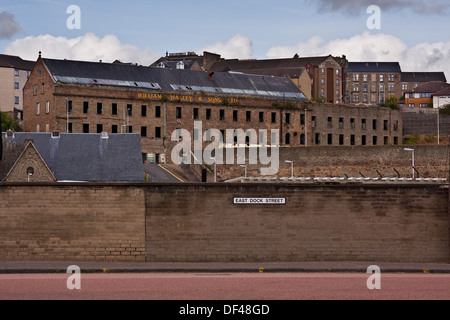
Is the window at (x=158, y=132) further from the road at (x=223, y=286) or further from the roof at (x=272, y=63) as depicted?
the road at (x=223, y=286)

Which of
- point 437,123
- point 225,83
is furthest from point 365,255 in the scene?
point 437,123

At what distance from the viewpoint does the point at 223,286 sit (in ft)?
80.1

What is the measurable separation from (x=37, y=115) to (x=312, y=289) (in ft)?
254

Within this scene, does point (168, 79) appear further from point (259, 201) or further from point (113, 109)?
point (259, 201)

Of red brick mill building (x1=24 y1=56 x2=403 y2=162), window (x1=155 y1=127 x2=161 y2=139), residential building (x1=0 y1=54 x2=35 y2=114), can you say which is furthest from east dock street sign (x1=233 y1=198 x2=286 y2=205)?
residential building (x1=0 y1=54 x2=35 y2=114)

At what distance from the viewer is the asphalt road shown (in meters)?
21.8

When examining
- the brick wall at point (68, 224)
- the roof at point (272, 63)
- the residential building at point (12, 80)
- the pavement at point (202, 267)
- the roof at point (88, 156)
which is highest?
the roof at point (272, 63)

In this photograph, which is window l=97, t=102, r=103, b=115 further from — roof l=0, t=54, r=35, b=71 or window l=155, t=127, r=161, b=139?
roof l=0, t=54, r=35, b=71

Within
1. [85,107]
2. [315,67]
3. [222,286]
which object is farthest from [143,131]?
[222,286]

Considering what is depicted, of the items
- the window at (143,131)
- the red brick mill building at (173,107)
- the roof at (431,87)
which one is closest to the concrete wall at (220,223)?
the red brick mill building at (173,107)

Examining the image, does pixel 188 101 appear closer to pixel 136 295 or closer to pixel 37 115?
pixel 37 115

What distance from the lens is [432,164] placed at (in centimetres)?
8888

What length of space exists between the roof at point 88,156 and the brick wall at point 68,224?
80.0 feet

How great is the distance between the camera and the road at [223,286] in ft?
71.6
